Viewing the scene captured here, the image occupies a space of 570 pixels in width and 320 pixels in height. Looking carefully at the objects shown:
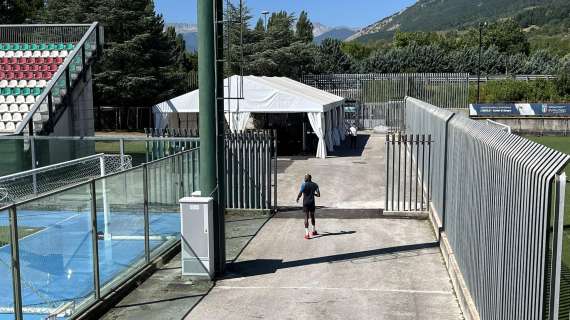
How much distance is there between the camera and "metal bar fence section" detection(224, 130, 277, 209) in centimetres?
1727

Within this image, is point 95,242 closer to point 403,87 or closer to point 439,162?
point 439,162

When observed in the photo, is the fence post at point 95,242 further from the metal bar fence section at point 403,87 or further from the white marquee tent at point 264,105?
the metal bar fence section at point 403,87

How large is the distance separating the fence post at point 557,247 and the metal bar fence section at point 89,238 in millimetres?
5673

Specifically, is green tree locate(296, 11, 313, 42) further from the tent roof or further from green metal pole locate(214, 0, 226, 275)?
green metal pole locate(214, 0, 226, 275)

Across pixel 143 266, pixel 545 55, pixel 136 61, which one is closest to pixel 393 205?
pixel 143 266

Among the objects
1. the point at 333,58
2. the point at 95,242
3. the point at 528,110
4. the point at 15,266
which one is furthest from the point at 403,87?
the point at 15,266

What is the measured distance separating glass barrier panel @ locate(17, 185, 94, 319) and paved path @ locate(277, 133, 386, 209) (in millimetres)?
9899

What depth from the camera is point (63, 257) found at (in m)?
8.70

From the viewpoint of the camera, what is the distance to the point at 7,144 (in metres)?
21.7

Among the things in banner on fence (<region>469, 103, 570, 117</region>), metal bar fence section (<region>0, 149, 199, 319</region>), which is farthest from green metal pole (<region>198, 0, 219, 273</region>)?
banner on fence (<region>469, 103, 570, 117</region>)

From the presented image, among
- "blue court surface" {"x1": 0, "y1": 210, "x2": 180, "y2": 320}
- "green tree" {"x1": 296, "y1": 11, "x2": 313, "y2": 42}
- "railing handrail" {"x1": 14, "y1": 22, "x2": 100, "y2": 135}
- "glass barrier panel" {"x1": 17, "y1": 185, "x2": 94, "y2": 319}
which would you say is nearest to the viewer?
"blue court surface" {"x1": 0, "y1": 210, "x2": 180, "y2": 320}

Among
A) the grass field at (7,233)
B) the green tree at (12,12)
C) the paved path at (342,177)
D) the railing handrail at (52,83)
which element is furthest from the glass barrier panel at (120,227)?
the green tree at (12,12)

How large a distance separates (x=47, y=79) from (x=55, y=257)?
859 inches

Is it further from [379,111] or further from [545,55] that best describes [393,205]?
[545,55]
